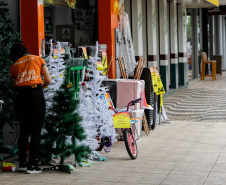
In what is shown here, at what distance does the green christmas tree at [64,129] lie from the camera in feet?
19.2

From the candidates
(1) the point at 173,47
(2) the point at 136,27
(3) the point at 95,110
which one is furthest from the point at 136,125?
(1) the point at 173,47

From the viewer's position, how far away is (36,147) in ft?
19.1

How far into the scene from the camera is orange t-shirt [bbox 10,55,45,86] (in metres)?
5.70

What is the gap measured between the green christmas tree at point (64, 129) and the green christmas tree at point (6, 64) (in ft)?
2.75

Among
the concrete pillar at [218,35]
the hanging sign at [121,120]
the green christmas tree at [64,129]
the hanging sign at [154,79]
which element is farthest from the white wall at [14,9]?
the concrete pillar at [218,35]

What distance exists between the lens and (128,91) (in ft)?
25.8

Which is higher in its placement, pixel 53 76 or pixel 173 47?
pixel 173 47

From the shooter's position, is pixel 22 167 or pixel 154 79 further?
pixel 154 79

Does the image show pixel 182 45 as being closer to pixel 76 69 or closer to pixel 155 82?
pixel 155 82

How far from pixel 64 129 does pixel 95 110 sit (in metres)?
0.79

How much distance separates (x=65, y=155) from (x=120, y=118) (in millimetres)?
1142

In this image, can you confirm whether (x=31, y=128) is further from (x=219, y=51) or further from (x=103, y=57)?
(x=219, y=51)

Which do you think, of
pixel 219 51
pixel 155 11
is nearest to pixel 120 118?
pixel 155 11

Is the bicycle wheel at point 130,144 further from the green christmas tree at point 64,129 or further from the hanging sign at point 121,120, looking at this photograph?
the green christmas tree at point 64,129
